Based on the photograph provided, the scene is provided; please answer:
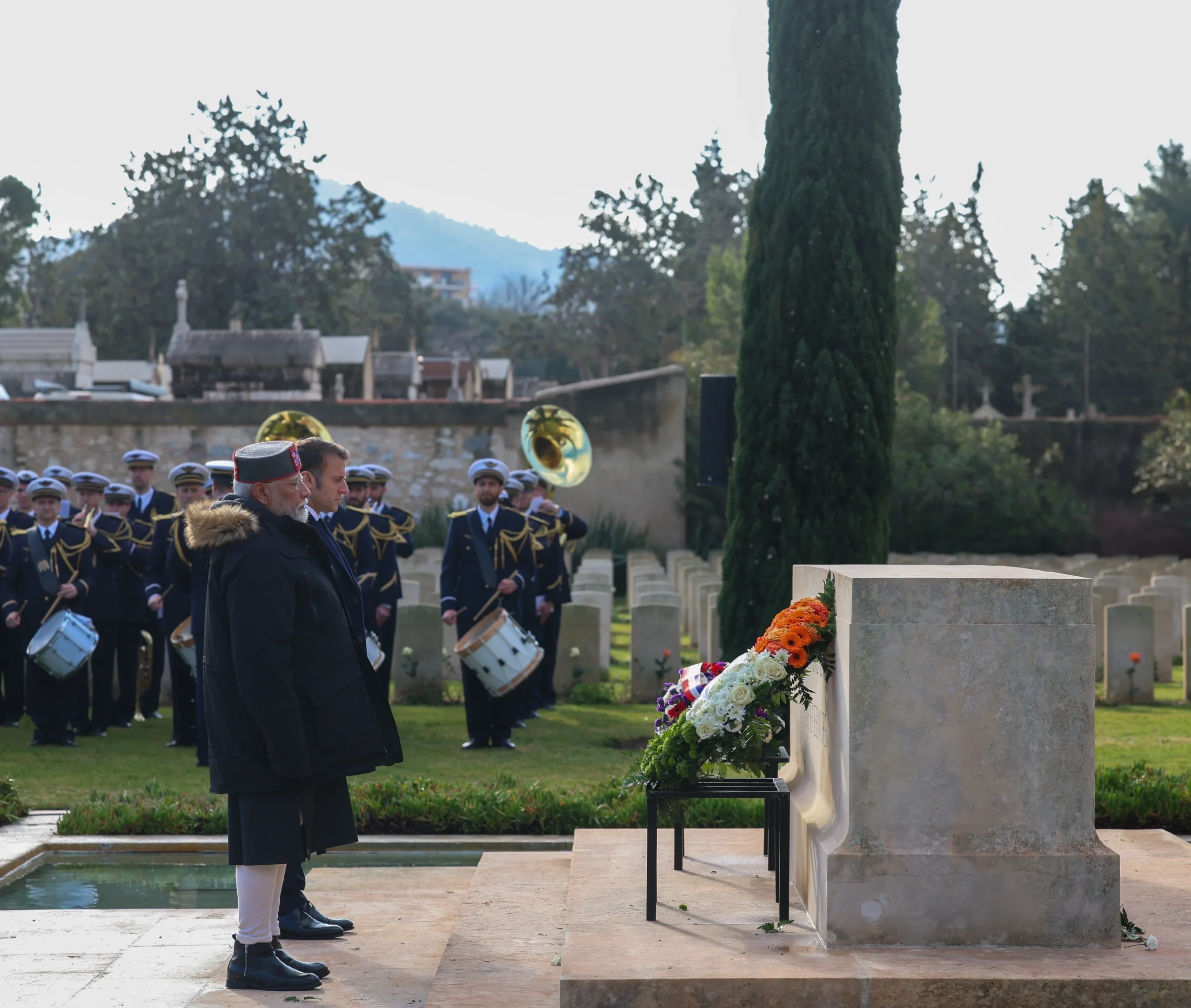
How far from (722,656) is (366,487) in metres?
3.36

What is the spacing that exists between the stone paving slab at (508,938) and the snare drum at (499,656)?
3374mm

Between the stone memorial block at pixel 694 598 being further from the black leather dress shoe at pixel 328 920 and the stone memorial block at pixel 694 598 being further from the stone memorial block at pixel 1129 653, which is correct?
the black leather dress shoe at pixel 328 920

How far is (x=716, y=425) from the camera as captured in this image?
12.1 m

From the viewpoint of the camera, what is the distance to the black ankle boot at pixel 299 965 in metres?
5.26

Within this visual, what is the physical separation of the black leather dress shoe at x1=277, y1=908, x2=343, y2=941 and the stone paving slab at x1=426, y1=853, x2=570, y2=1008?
491mm

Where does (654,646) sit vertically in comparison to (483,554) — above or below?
below

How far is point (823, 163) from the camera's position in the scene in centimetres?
1234

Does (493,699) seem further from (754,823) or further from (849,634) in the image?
(849,634)

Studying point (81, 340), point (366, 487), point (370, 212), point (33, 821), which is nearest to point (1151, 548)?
point (366, 487)

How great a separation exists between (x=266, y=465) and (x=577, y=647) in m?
8.94

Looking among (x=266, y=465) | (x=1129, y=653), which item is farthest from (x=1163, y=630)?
(x=266, y=465)

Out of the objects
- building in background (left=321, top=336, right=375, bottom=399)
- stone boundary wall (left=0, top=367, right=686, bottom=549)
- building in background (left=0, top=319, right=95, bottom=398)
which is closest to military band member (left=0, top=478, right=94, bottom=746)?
stone boundary wall (left=0, top=367, right=686, bottom=549)

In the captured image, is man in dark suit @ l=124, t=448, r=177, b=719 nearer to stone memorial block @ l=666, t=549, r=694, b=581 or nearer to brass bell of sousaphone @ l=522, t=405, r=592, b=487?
brass bell of sousaphone @ l=522, t=405, r=592, b=487

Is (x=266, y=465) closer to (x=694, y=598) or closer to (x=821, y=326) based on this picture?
(x=821, y=326)
